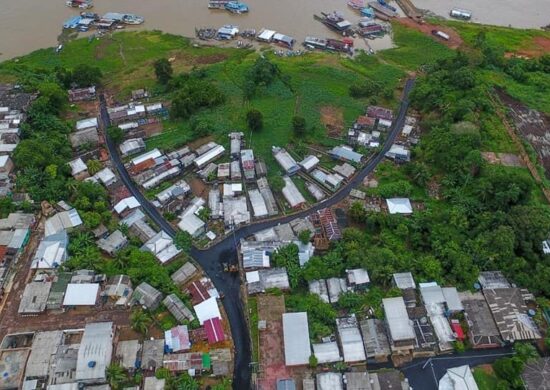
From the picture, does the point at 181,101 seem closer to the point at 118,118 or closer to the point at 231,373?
the point at 118,118

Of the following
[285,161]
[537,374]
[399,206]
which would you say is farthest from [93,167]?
[537,374]

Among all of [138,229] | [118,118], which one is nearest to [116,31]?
[118,118]

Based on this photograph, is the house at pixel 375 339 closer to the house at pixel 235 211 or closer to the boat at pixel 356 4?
the house at pixel 235 211

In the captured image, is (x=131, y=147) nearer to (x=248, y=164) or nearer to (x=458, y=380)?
(x=248, y=164)

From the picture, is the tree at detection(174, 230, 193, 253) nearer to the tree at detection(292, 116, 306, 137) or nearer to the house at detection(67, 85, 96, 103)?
the tree at detection(292, 116, 306, 137)

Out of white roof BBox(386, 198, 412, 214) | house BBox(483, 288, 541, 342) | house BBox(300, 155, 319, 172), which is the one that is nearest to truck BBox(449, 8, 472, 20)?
house BBox(300, 155, 319, 172)

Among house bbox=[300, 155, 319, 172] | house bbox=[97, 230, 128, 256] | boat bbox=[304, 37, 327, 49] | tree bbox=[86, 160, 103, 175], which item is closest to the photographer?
house bbox=[97, 230, 128, 256]
